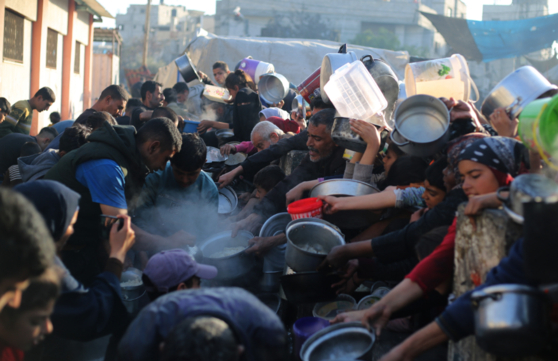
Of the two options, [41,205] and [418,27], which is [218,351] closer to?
[41,205]

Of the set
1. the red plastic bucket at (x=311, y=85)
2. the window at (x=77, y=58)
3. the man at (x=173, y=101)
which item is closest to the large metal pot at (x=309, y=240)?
the red plastic bucket at (x=311, y=85)

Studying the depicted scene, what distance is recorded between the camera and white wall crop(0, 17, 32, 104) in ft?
33.1

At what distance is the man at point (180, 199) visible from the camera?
3.74m

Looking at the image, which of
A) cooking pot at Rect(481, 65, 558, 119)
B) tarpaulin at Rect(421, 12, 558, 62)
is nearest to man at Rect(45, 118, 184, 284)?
cooking pot at Rect(481, 65, 558, 119)

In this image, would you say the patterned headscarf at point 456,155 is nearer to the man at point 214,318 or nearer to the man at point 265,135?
the man at point 214,318

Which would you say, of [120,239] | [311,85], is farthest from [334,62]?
[120,239]

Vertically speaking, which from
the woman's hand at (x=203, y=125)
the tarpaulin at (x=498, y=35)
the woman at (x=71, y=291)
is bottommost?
the woman at (x=71, y=291)

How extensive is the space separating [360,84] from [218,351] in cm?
267

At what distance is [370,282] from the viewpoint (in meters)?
3.46

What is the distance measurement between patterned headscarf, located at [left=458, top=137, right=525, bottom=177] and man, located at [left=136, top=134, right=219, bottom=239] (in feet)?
7.10

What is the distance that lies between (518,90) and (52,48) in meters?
14.3

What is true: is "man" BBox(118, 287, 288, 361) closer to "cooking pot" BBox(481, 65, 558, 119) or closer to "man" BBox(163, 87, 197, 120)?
"cooking pot" BBox(481, 65, 558, 119)

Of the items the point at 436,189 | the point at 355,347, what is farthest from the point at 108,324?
the point at 436,189

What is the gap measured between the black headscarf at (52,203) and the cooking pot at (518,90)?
2814 millimetres
